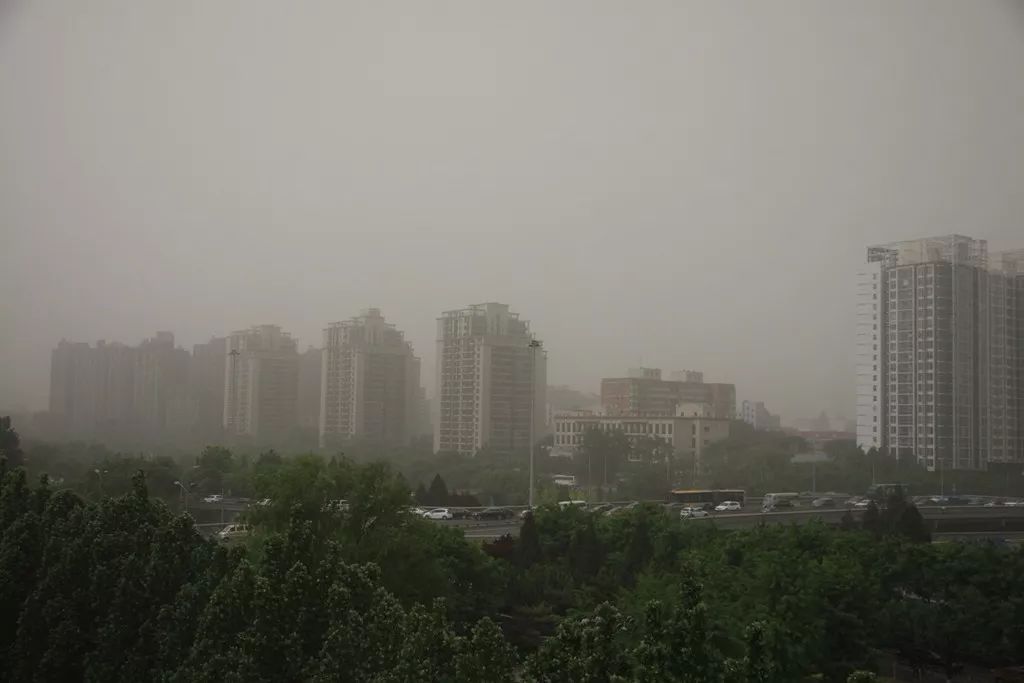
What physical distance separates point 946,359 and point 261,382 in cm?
1469

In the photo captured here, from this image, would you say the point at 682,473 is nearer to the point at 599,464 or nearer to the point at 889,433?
the point at 599,464

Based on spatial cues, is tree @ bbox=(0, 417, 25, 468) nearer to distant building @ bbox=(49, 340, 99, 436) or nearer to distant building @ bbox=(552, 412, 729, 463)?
distant building @ bbox=(49, 340, 99, 436)

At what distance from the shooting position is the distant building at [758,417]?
22109 mm

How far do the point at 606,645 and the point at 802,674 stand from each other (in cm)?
314

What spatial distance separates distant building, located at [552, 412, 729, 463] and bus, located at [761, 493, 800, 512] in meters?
3.59

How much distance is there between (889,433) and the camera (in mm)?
16609

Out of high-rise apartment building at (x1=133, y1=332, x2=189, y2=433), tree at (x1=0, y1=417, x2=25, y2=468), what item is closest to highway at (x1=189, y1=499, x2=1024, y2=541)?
tree at (x1=0, y1=417, x2=25, y2=468)

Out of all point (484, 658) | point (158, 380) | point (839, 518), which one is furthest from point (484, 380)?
point (484, 658)

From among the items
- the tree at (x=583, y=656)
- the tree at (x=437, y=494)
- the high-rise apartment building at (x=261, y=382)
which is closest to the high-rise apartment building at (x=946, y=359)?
the tree at (x=437, y=494)

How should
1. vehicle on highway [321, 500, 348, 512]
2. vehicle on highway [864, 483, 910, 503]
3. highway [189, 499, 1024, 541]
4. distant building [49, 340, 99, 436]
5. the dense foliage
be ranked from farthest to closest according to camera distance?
distant building [49, 340, 99, 436], vehicle on highway [864, 483, 910, 503], highway [189, 499, 1024, 541], vehicle on highway [321, 500, 348, 512], the dense foliage

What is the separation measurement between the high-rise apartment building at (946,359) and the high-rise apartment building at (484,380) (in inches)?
296

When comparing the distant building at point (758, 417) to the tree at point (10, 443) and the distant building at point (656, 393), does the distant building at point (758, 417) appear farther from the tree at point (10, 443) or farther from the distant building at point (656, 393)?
the tree at point (10, 443)

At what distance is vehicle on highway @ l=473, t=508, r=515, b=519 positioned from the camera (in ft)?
44.1

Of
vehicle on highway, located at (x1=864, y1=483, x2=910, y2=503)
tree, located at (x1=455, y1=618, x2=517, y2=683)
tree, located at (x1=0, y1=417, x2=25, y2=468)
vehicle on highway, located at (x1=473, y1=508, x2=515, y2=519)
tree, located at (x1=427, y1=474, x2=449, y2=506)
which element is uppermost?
tree, located at (x1=0, y1=417, x2=25, y2=468)
